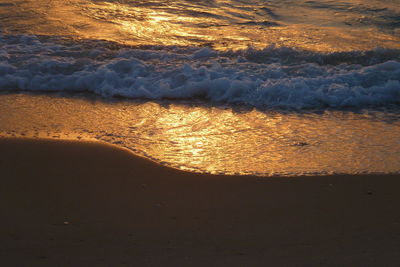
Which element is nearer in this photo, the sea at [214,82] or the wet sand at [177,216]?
the wet sand at [177,216]

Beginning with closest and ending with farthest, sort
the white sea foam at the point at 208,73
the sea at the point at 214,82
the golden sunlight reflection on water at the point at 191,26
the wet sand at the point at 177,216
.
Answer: the wet sand at the point at 177,216
the sea at the point at 214,82
the white sea foam at the point at 208,73
the golden sunlight reflection on water at the point at 191,26

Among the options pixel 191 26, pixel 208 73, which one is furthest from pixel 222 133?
pixel 191 26

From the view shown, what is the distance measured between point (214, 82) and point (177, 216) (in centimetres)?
295

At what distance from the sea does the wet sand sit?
0.28m

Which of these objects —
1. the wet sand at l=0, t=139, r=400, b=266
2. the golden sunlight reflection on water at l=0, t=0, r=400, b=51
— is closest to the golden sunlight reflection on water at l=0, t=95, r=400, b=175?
the wet sand at l=0, t=139, r=400, b=266

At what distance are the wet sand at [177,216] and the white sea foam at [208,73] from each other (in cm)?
195

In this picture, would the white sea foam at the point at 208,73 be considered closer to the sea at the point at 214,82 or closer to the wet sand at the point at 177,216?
the sea at the point at 214,82

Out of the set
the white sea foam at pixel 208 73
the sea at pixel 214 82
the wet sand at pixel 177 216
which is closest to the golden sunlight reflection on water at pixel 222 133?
the sea at pixel 214 82

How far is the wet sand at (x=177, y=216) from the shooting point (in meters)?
2.85

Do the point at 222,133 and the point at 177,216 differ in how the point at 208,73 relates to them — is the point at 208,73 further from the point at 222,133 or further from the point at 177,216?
the point at 177,216

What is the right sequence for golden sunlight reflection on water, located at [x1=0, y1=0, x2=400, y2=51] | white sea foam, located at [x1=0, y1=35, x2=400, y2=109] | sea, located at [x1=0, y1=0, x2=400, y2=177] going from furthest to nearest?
golden sunlight reflection on water, located at [x1=0, y1=0, x2=400, y2=51]
white sea foam, located at [x1=0, y1=35, x2=400, y2=109]
sea, located at [x1=0, y1=0, x2=400, y2=177]

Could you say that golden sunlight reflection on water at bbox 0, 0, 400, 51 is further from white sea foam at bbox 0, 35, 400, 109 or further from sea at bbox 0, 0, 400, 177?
white sea foam at bbox 0, 35, 400, 109

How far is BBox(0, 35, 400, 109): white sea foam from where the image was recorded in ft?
18.9

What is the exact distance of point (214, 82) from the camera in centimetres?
596
